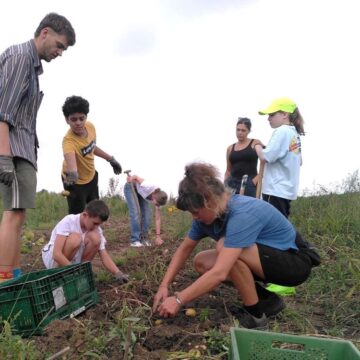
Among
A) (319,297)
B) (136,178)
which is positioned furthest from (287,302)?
(136,178)

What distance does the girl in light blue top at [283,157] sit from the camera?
3883 mm

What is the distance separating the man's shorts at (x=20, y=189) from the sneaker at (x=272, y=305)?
69.1 inches

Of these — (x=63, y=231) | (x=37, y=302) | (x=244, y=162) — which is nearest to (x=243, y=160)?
(x=244, y=162)

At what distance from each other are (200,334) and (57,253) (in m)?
1.36

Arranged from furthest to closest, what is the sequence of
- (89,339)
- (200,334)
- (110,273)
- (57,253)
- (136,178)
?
(136,178) < (110,273) < (57,253) < (200,334) < (89,339)

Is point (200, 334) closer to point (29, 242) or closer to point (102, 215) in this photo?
point (102, 215)

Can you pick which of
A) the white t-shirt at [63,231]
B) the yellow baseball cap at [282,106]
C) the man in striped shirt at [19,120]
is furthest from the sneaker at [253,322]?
the yellow baseball cap at [282,106]

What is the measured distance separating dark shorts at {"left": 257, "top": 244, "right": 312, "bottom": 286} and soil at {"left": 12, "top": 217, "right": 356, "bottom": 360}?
0.91 feet

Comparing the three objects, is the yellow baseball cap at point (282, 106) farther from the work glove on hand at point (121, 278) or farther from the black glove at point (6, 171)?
the black glove at point (6, 171)

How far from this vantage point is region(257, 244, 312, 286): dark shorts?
2732 mm

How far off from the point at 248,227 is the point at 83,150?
223cm

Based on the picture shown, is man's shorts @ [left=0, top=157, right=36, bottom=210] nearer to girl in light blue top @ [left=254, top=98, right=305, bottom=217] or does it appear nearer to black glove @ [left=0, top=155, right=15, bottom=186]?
black glove @ [left=0, top=155, right=15, bottom=186]

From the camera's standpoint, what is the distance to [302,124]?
13.4 feet

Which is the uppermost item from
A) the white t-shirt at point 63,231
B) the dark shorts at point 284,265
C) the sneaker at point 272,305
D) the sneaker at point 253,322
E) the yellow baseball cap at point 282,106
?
the yellow baseball cap at point 282,106
